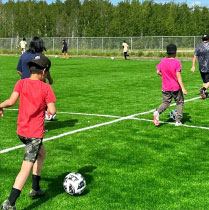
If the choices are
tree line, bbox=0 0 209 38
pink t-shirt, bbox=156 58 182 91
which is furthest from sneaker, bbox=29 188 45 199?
tree line, bbox=0 0 209 38

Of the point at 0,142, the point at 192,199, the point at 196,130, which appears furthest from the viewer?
the point at 196,130

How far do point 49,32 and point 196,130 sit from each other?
295ft

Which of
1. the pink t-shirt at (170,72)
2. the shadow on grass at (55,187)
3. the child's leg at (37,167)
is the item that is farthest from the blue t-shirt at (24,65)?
the child's leg at (37,167)

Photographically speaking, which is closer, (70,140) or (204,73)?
(70,140)

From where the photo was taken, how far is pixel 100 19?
9956 cm

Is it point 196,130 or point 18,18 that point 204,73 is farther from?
point 18,18

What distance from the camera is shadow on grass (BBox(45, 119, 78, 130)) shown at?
9148 mm

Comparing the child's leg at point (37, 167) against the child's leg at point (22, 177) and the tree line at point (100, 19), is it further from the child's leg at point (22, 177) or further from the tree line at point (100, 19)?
the tree line at point (100, 19)

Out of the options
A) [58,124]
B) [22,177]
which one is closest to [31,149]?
[22,177]

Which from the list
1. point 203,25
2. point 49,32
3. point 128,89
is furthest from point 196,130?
point 49,32

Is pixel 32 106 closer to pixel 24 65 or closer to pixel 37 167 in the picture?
pixel 37 167

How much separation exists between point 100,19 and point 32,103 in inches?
3838

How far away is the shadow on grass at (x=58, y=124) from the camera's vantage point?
9.15m

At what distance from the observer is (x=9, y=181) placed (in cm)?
560
